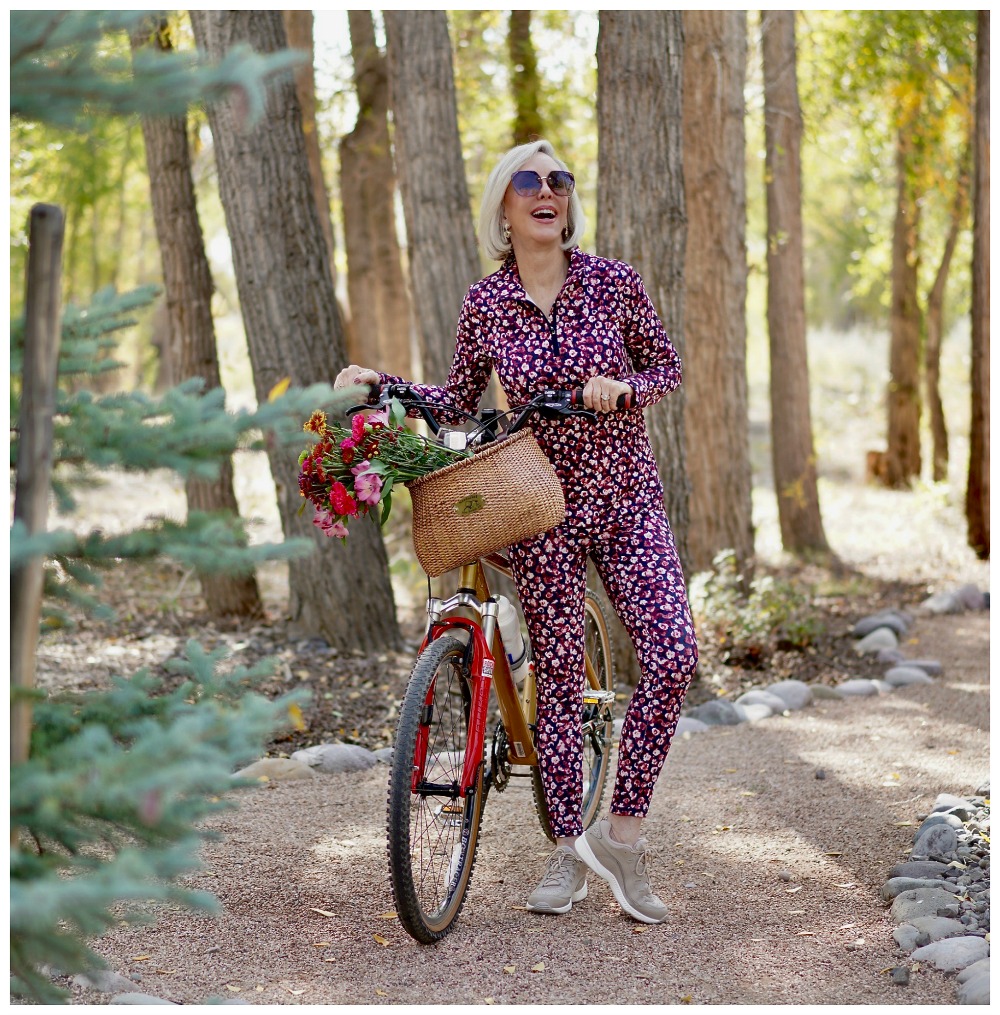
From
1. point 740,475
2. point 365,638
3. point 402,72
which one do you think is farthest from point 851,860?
point 740,475

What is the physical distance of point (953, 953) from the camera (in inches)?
123

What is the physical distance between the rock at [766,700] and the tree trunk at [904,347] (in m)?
9.47

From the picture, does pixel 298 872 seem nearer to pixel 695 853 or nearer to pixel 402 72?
pixel 695 853

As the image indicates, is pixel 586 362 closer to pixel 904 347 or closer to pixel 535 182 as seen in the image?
pixel 535 182

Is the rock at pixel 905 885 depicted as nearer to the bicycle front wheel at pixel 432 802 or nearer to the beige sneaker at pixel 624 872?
the beige sneaker at pixel 624 872

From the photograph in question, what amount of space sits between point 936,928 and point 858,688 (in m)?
3.30

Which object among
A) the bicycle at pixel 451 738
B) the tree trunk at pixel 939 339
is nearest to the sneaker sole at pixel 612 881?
the bicycle at pixel 451 738

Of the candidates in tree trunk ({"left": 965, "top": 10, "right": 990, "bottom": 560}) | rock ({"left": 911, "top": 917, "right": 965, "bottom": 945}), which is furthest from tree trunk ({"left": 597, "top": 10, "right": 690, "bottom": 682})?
tree trunk ({"left": 965, "top": 10, "right": 990, "bottom": 560})

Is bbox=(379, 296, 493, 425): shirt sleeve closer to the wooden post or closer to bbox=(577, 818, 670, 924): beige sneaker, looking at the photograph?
bbox=(577, 818, 670, 924): beige sneaker

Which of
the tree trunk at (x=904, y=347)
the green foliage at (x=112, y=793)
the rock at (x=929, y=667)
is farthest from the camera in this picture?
the tree trunk at (x=904, y=347)

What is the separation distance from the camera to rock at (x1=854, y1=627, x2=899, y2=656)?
7457 mm

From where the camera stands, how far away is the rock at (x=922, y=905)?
3.40m

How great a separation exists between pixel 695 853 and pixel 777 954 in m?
0.87

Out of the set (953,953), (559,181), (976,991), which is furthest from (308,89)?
(976,991)
